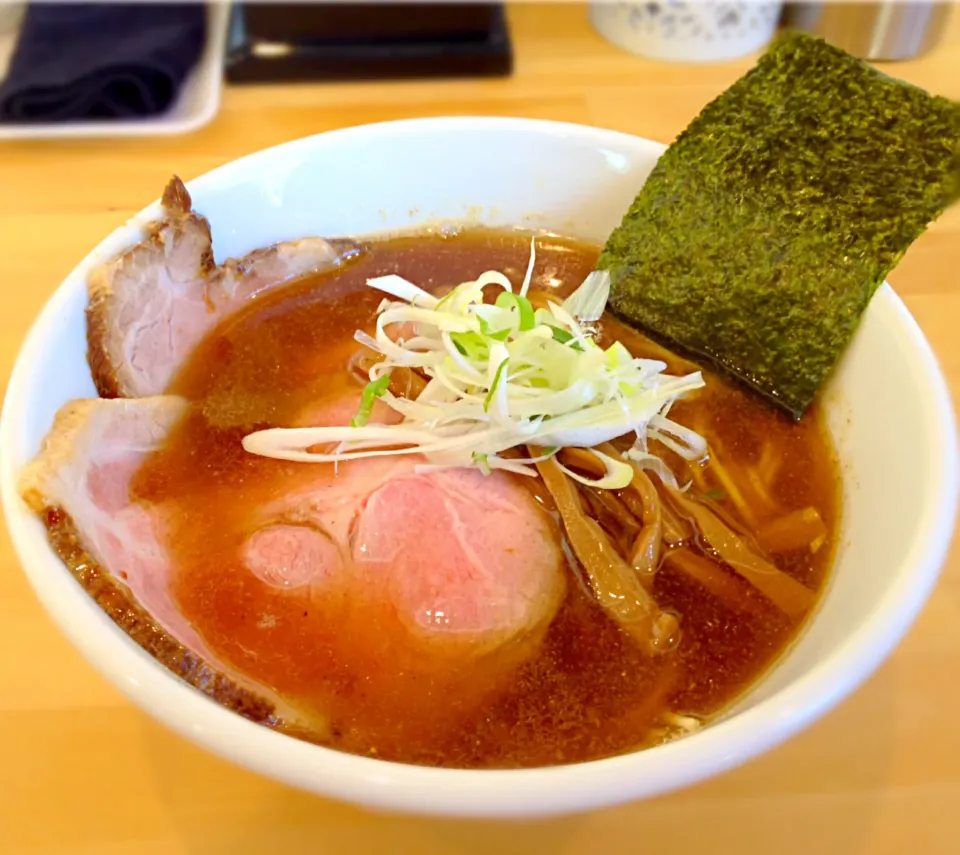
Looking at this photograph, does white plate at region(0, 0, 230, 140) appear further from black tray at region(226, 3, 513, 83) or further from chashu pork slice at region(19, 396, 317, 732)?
chashu pork slice at region(19, 396, 317, 732)

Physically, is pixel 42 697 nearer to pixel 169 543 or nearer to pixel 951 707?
pixel 169 543

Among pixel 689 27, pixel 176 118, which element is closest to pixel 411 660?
pixel 176 118

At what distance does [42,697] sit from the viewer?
986 millimetres

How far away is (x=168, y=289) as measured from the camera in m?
1.14

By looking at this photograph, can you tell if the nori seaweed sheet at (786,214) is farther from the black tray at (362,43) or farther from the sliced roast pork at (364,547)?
the black tray at (362,43)

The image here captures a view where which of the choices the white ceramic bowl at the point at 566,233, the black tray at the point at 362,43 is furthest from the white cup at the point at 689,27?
the white ceramic bowl at the point at 566,233

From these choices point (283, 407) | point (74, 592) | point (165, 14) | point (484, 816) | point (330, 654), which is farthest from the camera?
point (165, 14)

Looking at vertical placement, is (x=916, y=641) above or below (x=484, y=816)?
below

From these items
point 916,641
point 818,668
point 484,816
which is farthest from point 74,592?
point 916,641

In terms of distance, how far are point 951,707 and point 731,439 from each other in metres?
0.40

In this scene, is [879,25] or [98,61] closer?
[98,61]

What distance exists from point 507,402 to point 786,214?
18.1 inches

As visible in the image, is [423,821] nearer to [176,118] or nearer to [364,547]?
[364,547]

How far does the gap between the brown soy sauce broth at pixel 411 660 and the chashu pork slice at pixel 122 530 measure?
3 centimetres
